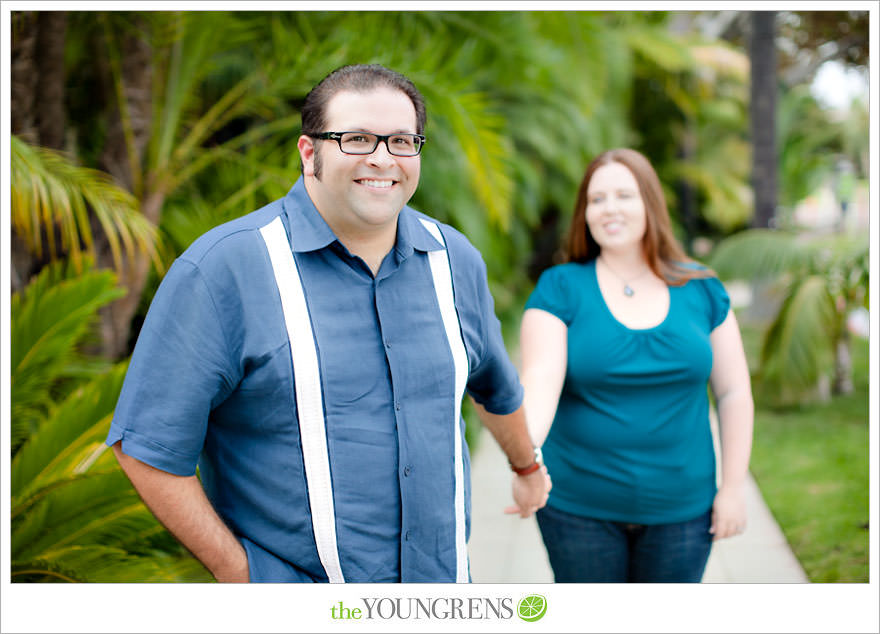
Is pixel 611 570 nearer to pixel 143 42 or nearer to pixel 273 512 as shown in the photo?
pixel 273 512

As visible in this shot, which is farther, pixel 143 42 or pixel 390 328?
pixel 143 42

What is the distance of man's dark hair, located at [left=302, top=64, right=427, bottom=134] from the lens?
4.36 ft

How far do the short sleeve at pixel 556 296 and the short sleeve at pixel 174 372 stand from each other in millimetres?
985

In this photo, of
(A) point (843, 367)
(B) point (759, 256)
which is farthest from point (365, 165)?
(A) point (843, 367)

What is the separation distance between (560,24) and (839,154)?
452 inches

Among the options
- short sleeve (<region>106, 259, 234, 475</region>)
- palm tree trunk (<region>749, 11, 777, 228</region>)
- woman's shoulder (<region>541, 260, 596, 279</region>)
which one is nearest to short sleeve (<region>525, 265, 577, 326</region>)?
woman's shoulder (<region>541, 260, 596, 279</region>)

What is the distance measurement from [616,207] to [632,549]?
36.8 inches

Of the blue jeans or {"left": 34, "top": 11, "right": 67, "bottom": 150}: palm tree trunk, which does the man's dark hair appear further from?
{"left": 34, "top": 11, "right": 67, "bottom": 150}: palm tree trunk

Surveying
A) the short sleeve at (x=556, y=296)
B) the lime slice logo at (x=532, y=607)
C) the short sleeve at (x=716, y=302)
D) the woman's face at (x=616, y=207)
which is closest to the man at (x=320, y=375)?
the lime slice logo at (x=532, y=607)

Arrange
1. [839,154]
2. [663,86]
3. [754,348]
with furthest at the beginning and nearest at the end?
1. [839,154]
2. [663,86]
3. [754,348]

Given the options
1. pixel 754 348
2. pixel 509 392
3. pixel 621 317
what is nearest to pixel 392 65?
pixel 621 317

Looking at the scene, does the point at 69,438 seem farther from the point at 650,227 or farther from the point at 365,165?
the point at 650,227

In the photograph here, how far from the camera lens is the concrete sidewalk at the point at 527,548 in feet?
8.92

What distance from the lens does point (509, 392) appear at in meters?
1.71
